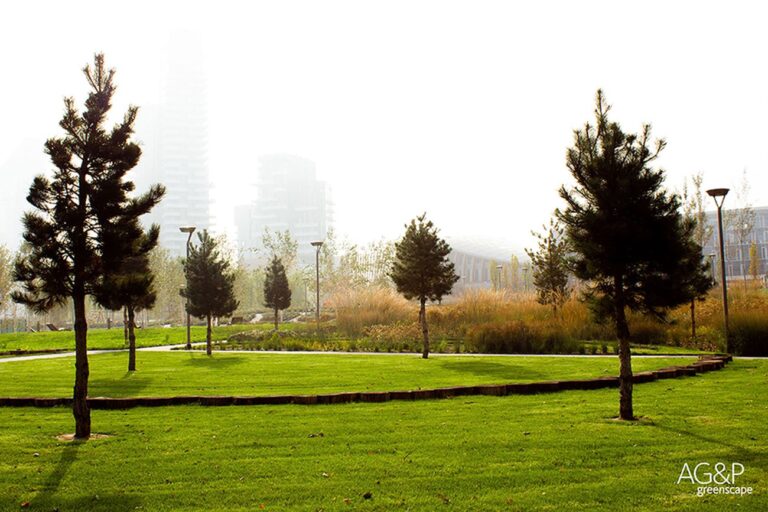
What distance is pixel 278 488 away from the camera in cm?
680

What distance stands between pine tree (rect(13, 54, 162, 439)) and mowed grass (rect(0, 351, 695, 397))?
181 inches

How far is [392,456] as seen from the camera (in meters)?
7.95

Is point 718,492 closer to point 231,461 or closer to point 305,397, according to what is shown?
point 231,461

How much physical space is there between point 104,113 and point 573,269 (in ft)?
25.9

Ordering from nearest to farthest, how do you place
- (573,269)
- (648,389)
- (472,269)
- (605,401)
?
(573,269)
(605,401)
(648,389)
(472,269)

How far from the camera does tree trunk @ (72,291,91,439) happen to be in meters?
9.59

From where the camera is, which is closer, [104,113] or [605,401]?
[104,113]

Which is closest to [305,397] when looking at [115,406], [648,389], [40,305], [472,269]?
[115,406]

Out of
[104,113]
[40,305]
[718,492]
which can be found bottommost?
[718,492]

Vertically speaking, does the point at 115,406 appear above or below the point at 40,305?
below

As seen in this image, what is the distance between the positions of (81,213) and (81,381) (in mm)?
2535

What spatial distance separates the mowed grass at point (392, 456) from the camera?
6.38 meters

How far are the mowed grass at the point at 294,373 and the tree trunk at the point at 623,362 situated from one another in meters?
4.65

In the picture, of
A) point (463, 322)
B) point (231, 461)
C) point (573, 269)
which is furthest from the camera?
point (463, 322)
